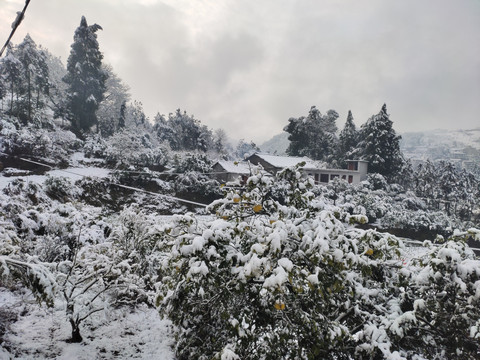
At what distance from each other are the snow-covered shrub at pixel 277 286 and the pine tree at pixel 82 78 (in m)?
30.6

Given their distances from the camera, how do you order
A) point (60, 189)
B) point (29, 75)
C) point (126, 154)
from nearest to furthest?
point (60, 189)
point (126, 154)
point (29, 75)

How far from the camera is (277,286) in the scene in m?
2.62

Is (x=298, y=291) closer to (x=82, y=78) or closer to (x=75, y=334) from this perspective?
(x=75, y=334)

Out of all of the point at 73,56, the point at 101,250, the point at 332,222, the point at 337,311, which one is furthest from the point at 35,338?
the point at 73,56

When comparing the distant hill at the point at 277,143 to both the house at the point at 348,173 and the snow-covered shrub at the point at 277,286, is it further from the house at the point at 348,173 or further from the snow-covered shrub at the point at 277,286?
the snow-covered shrub at the point at 277,286

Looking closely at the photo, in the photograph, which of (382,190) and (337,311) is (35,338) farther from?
(382,190)

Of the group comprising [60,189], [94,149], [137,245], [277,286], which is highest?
[94,149]

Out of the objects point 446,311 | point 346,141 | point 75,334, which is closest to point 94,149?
point 75,334

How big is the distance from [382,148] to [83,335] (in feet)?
104

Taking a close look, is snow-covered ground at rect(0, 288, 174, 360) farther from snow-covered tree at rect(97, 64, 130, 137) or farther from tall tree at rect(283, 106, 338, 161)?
tall tree at rect(283, 106, 338, 161)

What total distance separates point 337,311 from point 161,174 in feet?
77.8

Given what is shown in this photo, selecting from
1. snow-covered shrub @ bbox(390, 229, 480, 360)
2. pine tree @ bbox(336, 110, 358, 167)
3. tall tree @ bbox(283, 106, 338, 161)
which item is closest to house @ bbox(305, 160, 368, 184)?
pine tree @ bbox(336, 110, 358, 167)

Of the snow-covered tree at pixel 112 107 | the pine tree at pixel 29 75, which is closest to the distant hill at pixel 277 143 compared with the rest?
the snow-covered tree at pixel 112 107

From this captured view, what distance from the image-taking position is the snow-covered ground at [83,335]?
204 inches
